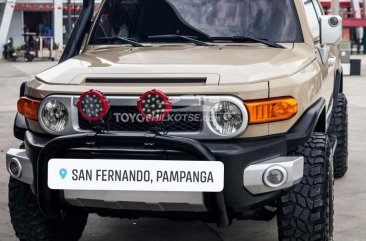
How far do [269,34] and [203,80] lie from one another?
3.74 feet

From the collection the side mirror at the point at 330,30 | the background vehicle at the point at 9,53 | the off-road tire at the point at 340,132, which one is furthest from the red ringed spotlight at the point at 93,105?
the background vehicle at the point at 9,53

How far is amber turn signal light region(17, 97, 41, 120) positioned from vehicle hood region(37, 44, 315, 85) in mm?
132

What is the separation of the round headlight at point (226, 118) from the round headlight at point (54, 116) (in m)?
0.75

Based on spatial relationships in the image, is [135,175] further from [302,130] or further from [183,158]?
[302,130]

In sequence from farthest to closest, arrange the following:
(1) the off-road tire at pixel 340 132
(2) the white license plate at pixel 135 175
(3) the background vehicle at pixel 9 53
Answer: (3) the background vehicle at pixel 9 53, (1) the off-road tire at pixel 340 132, (2) the white license plate at pixel 135 175

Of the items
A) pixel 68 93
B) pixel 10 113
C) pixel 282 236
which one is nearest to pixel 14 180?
pixel 68 93

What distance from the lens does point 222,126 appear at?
3260mm

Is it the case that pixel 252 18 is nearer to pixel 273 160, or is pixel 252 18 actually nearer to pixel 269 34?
pixel 269 34

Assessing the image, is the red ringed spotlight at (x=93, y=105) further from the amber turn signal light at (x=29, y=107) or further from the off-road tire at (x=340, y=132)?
the off-road tire at (x=340, y=132)

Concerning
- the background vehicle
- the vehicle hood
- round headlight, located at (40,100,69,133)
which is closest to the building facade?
the background vehicle

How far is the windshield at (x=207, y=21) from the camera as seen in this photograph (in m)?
4.33

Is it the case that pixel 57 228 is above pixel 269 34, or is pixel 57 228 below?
below

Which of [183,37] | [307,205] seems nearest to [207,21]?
[183,37]

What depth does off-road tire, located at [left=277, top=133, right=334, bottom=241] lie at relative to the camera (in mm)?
3445
